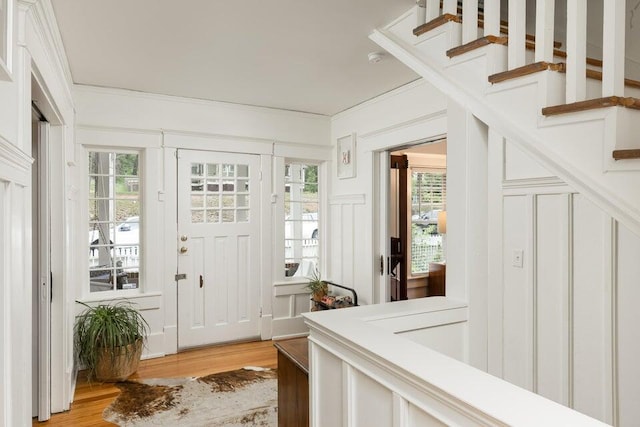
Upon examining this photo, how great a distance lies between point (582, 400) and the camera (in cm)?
196

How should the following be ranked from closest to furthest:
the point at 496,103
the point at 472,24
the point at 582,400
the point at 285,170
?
the point at 496,103, the point at 472,24, the point at 582,400, the point at 285,170

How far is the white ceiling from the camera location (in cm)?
223

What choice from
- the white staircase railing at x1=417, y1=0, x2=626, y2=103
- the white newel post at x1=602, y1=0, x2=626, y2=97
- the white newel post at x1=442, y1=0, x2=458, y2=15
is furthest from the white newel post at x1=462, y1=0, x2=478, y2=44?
the white newel post at x1=602, y1=0, x2=626, y2=97

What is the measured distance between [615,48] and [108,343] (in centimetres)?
355

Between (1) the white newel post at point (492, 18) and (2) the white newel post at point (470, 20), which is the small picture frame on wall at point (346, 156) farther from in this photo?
(1) the white newel post at point (492, 18)

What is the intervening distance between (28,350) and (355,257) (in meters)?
2.97

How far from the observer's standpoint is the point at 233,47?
2736 millimetres

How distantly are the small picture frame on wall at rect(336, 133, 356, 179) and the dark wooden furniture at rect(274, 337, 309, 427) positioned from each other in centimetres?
229

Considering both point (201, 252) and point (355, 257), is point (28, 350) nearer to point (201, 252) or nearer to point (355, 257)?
point (201, 252)

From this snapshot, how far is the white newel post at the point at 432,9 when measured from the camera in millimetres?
2064

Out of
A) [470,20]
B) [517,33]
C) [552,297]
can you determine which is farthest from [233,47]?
[552,297]

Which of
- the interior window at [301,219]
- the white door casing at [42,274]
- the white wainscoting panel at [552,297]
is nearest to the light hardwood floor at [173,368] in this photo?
the white door casing at [42,274]

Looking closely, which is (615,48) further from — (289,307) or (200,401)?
(289,307)

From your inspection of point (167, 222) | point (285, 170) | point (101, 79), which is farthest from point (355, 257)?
point (101, 79)
